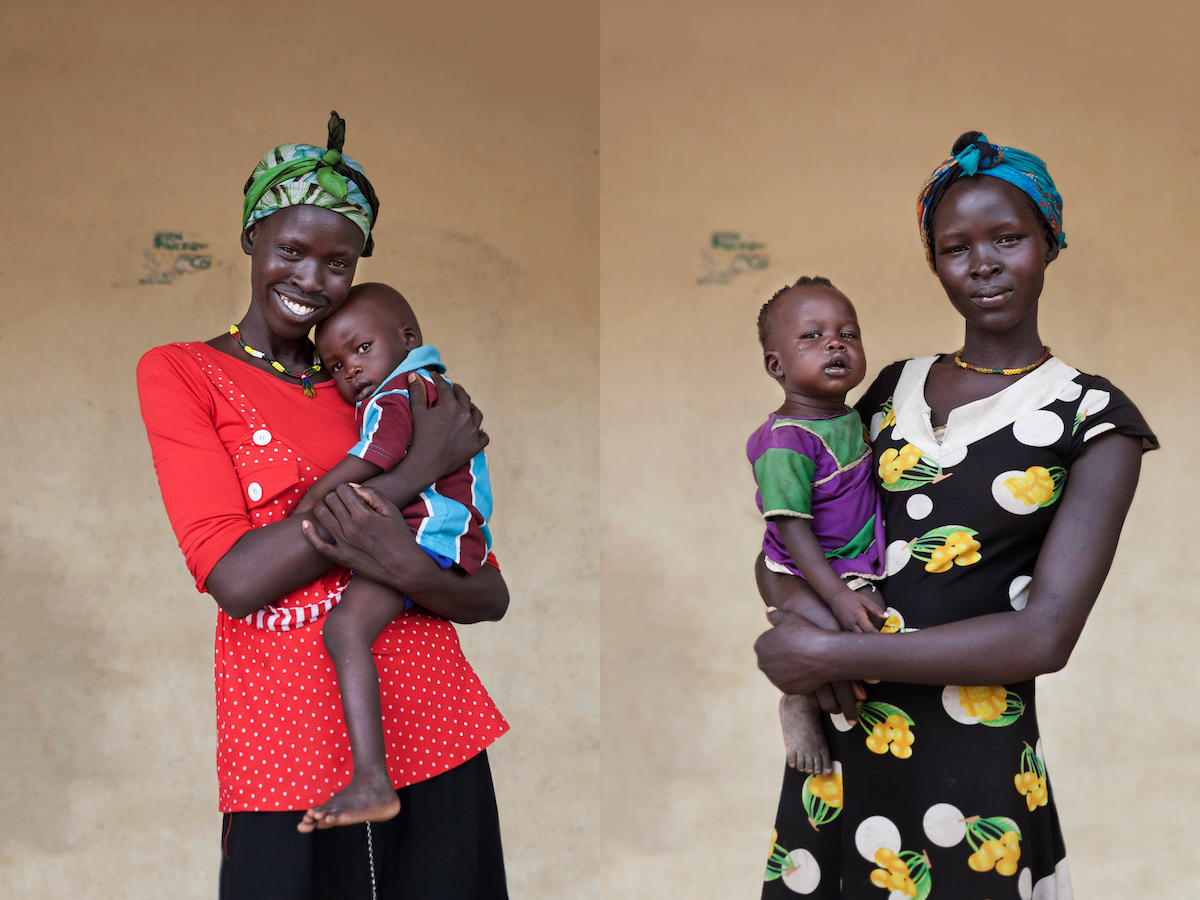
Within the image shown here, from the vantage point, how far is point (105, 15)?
3584 mm

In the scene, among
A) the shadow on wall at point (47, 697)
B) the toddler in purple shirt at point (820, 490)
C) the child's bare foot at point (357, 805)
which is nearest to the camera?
the child's bare foot at point (357, 805)

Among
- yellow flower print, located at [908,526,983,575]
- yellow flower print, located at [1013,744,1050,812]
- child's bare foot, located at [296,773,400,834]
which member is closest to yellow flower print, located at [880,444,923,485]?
yellow flower print, located at [908,526,983,575]

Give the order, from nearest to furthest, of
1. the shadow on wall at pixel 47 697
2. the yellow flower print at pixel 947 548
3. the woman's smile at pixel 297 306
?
the yellow flower print at pixel 947 548
the woman's smile at pixel 297 306
the shadow on wall at pixel 47 697

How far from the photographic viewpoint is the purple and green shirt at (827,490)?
1.74 metres

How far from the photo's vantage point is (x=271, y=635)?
5.60 feet

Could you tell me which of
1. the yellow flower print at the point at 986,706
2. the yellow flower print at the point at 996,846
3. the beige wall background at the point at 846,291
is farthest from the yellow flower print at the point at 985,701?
the beige wall background at the point at 846,291

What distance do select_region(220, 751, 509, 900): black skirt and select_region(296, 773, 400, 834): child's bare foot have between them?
8 centimetres

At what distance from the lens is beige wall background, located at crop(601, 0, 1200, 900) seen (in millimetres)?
3797

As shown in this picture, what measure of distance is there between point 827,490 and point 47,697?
295 centimetres

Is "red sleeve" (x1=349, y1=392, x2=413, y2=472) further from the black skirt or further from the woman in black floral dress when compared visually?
the woman in black floral dress

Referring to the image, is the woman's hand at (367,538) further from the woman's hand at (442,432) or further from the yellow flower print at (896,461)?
the yellow flower print at (896,461)

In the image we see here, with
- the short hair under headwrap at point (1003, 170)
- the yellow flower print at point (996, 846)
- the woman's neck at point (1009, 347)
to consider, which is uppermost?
the short hair under headwrap at point (1003, 170)

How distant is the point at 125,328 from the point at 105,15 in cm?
106

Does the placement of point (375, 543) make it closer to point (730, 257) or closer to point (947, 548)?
point (947, 548)
